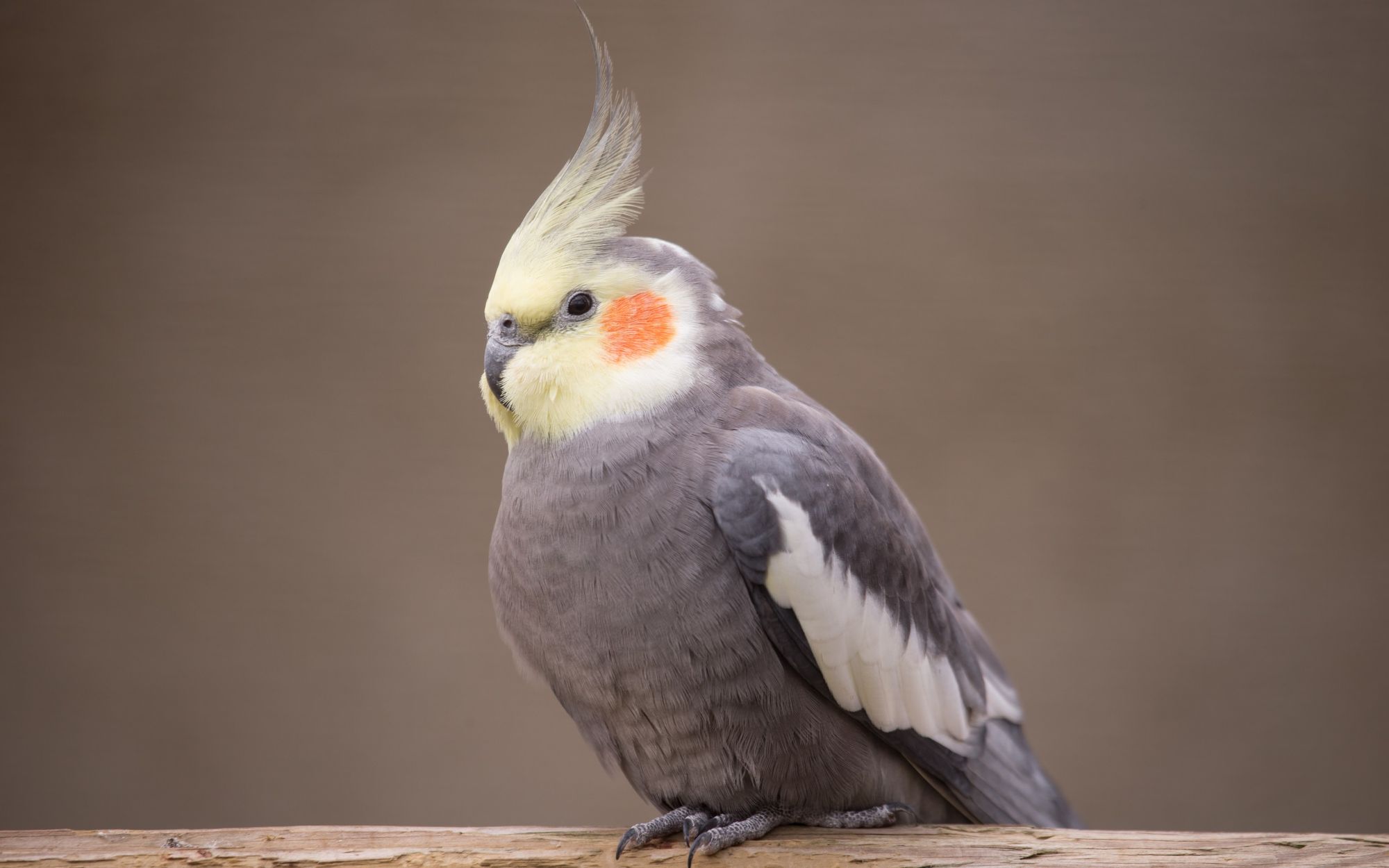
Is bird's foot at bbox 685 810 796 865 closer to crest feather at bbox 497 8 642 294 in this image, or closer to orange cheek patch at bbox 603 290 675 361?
orange cheek patch at bbox 603 290 675 361

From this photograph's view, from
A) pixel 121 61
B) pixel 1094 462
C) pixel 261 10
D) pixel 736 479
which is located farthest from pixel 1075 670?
pixel 121 61

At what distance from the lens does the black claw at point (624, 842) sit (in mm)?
1447

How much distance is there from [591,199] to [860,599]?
629 millimetres

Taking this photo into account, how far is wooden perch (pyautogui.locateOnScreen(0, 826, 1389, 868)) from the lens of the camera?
1.43m

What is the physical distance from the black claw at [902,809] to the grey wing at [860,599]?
55 millimetres

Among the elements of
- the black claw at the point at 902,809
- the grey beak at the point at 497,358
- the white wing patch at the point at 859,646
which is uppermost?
the grey beak at the point at 497,358

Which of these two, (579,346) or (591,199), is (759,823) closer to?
(579,346)

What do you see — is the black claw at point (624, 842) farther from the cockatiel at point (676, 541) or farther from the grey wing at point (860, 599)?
the grey wing at point (860, 599)

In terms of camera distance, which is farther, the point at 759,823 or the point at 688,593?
the point at 759,823

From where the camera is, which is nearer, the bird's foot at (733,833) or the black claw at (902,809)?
the bird's foot at (733,833)

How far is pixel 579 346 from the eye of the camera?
1.43 meters

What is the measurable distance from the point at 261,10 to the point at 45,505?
4.23 feet

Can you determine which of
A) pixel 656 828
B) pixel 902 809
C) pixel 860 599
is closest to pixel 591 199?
pixel 860 599

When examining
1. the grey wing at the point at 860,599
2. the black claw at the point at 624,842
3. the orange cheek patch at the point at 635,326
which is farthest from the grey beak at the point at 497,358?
the black claw at the point at 624,842
